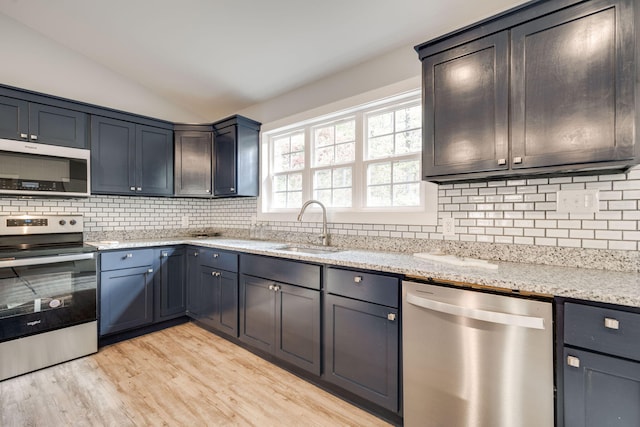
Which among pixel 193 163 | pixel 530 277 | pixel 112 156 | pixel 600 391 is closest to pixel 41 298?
pixel 112 156

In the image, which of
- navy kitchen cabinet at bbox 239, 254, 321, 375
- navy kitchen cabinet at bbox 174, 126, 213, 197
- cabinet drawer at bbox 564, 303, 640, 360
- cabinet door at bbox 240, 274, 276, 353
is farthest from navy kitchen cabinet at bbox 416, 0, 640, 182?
navy kitchen cabinet at bbox 174, 126, 213, 197

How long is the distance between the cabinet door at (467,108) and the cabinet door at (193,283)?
2473mm

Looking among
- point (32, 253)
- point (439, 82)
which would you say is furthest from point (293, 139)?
point (32, 253)

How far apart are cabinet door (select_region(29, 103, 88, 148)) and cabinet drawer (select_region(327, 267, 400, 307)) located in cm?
274

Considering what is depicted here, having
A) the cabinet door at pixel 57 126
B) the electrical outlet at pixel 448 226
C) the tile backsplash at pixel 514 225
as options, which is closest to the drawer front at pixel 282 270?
the tile backsplash at pixel 514 225

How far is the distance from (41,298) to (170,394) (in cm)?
136

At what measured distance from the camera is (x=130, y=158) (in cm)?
317

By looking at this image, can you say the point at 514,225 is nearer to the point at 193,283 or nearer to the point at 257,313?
the point at 257,313

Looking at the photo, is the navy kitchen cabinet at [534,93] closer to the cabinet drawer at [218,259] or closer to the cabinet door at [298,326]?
the cabinet door at [298,326]

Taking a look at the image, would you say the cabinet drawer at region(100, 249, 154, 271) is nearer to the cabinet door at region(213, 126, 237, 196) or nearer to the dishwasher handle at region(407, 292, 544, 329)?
the cabinet door at region(213, 126, 237, 196)

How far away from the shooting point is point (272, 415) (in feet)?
5.89

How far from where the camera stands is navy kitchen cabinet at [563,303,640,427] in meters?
1.04

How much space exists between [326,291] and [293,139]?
1.93 m

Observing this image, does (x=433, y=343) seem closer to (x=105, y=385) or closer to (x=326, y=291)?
(x=326, y=291)
